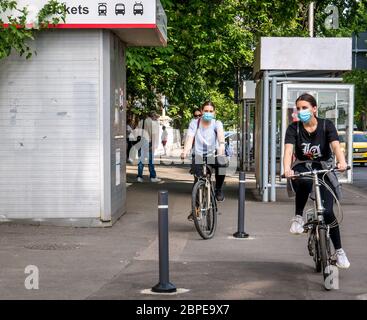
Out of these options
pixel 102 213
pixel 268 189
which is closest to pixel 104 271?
pixel 102 213

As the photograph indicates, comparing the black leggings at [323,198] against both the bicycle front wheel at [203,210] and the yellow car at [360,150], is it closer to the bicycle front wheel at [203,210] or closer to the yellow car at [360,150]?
the bicycle front wheel at [203,210]

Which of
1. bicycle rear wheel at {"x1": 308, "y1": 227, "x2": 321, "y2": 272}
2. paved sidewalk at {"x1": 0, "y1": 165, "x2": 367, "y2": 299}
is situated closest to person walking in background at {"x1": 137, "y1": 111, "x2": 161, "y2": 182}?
paved sidewalk at {"x1": 0, "y1": 165, "x2": 367, "y2": 299}

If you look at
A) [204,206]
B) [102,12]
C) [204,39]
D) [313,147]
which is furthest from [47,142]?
[204,39]

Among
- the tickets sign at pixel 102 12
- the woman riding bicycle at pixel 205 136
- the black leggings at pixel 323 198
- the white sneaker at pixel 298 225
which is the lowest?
the white sneaker at pixel 298 225

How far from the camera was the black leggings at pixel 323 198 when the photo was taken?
297 inches

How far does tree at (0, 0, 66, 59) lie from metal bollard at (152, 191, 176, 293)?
475cm

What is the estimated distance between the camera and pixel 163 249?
6.93m

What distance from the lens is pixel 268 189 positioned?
51.6 ft

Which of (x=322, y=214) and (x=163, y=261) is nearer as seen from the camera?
(x=163, y=261)

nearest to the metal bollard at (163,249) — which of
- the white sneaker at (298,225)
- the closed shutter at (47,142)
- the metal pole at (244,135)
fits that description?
the white sneaker at (298,225)

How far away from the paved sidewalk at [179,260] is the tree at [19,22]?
2.46 meters

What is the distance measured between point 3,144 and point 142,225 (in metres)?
2.27
